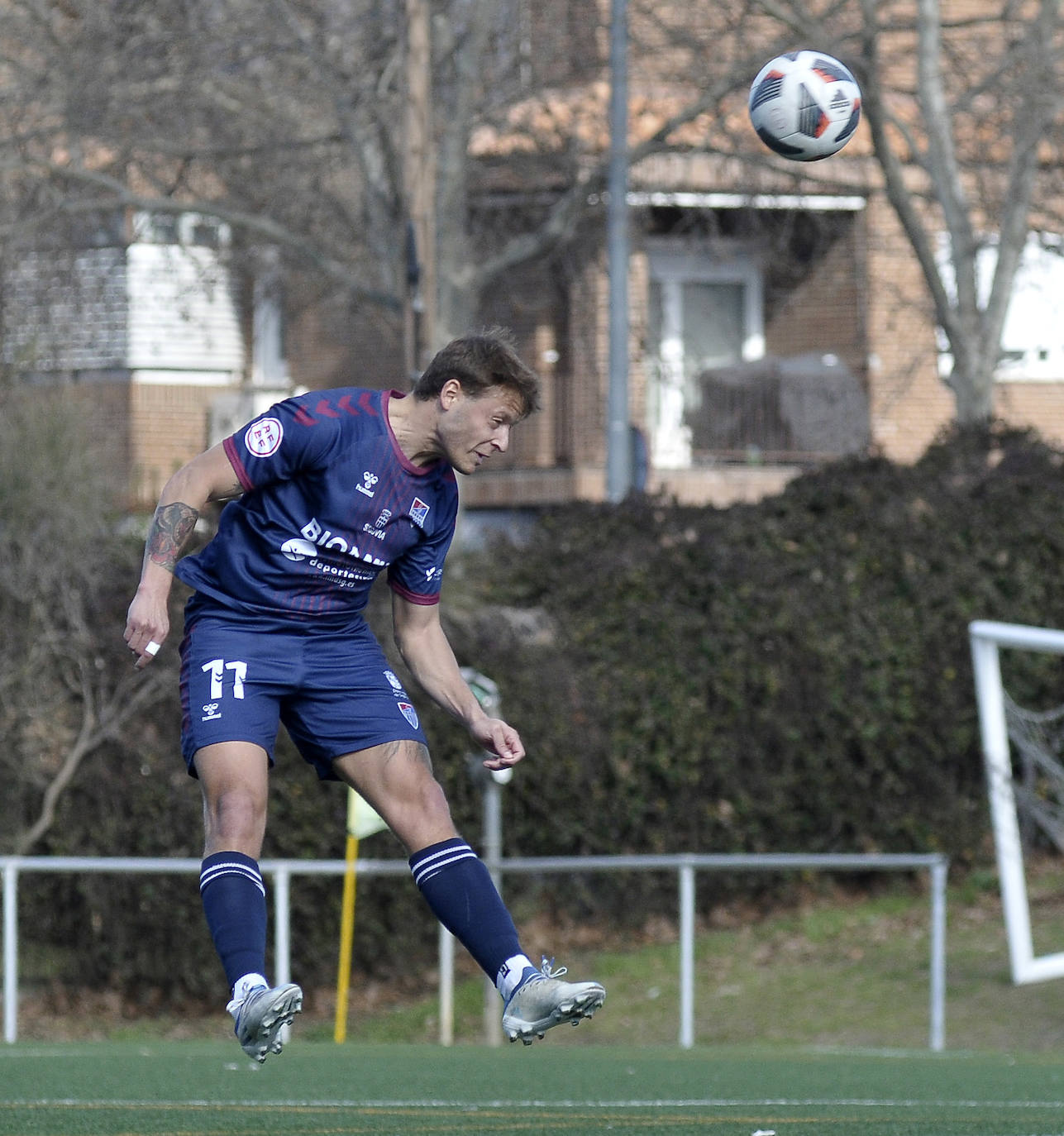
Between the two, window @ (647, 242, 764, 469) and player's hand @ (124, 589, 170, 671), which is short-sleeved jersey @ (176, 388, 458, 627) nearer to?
player's hand @ (124, 589, 170, 671)

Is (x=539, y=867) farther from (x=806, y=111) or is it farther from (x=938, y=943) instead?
(x=806, y=111)

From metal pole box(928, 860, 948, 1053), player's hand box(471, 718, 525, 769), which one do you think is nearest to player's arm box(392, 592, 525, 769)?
player's hand box(471, 718, 525, 769)

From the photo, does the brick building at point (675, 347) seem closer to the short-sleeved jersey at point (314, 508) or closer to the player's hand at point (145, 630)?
the short-sleeved jersey at point (314, 508)

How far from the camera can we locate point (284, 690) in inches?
219

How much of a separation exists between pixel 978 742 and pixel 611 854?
314 cm

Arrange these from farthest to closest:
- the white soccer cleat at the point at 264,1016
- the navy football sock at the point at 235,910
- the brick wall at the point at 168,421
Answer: the brick wall at the point at 168,421, the navy football sock at the point at 235,910, the white soccer cleat at the point at 264,1016

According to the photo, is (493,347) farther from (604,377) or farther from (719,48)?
(604,377)

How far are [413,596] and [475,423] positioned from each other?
67 cm

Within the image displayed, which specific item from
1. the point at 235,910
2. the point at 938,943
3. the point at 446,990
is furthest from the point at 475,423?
the point at 446,990

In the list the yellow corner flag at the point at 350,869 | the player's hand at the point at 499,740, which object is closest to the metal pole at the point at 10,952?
the yellow corner flag at the point at 350,869

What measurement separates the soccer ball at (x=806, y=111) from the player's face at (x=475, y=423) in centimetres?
321

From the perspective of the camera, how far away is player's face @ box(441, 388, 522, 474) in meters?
5.48

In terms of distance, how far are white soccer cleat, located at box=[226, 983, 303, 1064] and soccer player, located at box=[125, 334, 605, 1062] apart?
260 millimetres

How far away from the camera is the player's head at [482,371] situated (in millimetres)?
5488
